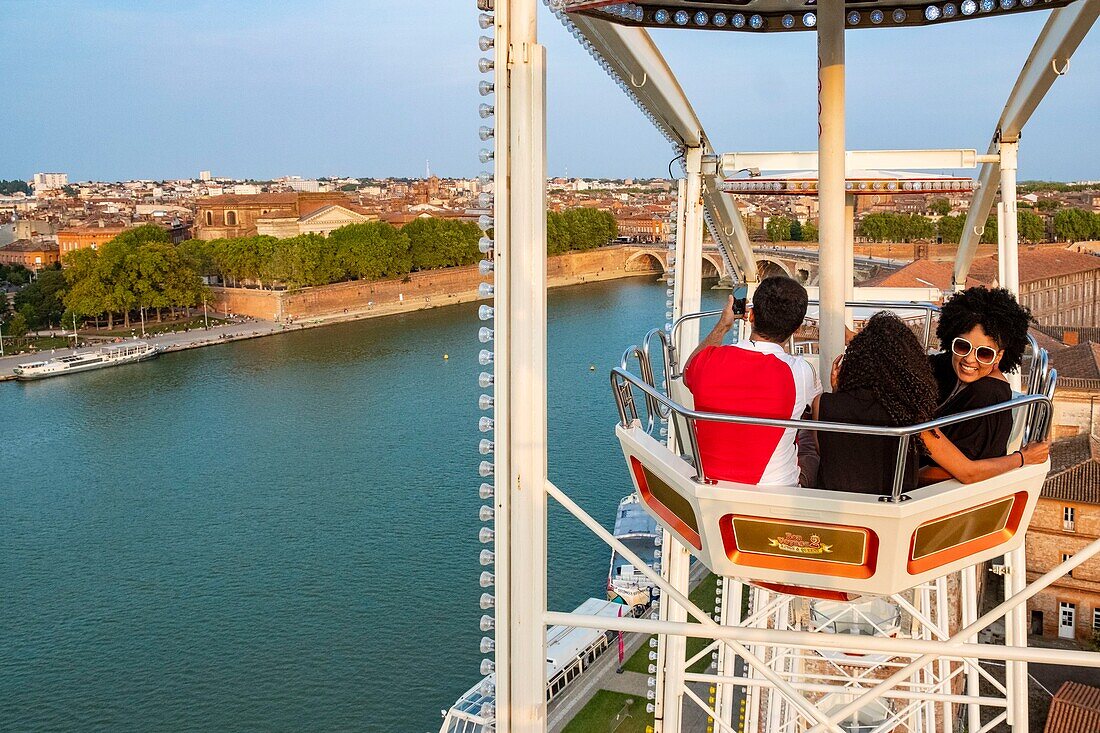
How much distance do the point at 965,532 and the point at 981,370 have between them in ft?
0.98

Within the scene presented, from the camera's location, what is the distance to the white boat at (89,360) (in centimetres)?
1953

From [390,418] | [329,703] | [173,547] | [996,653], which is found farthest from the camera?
[390,418]

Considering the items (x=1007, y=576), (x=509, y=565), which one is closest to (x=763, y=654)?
(x=1007, y=576)

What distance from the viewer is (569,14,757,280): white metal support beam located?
2539 millimetres

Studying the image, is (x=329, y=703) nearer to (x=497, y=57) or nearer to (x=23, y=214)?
(x=497, y=57)

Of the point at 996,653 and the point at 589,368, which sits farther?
the point at 589,368

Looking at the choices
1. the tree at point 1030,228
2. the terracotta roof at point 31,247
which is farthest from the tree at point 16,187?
the tree at point 1030,228

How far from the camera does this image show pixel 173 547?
10.7 m

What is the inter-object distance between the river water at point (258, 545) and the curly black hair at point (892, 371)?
6.49 meters

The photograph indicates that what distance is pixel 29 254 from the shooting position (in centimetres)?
3678

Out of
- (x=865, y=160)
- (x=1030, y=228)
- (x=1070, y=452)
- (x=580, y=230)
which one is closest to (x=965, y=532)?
(x=865, y=160)

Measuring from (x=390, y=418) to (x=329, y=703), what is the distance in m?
A: 8.02

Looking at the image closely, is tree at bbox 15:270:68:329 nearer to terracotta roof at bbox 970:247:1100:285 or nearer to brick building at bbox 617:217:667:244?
terracotta roof at bbox 970:247:1100:285

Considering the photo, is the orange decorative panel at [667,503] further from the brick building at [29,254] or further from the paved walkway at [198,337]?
the brick building at [29,254]
